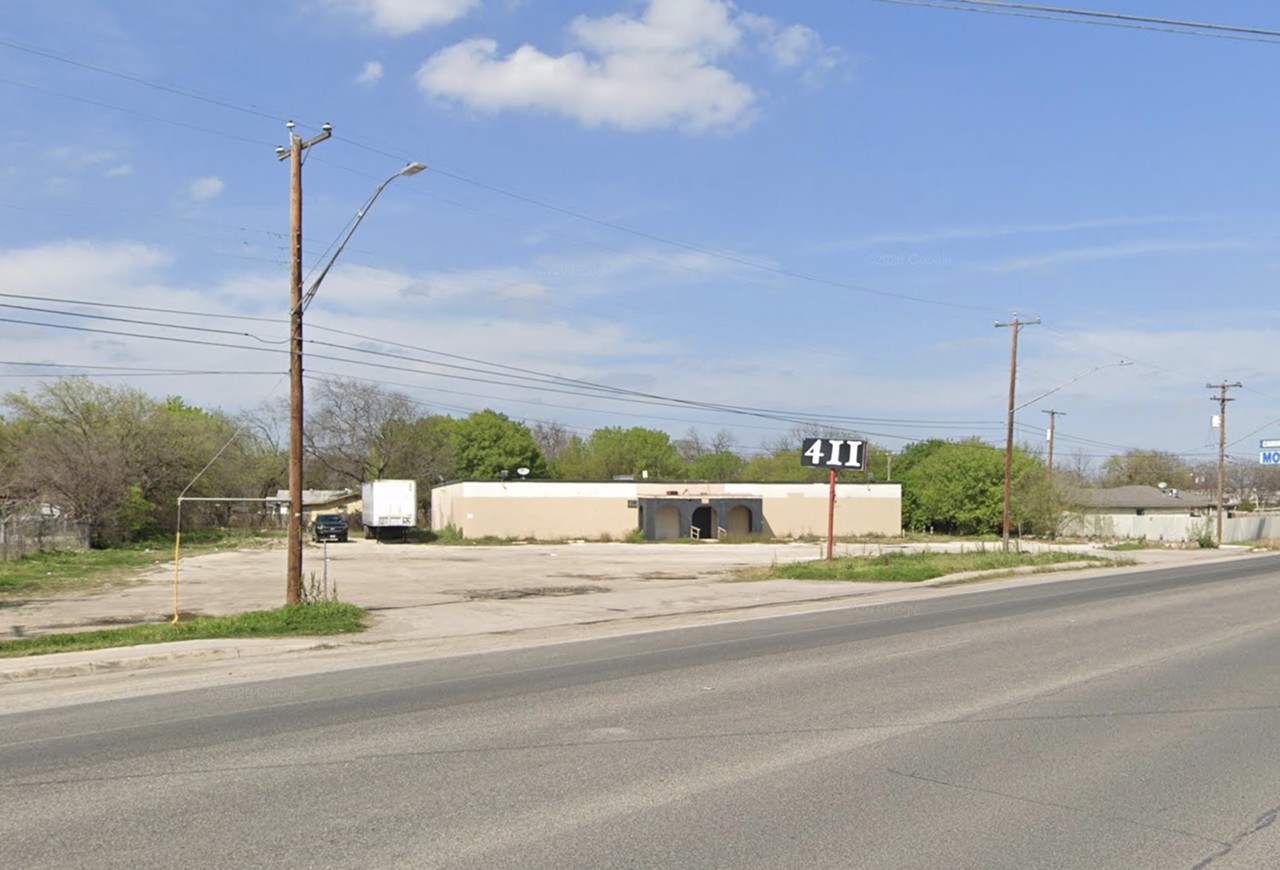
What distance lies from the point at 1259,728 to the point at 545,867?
7160 millimetres

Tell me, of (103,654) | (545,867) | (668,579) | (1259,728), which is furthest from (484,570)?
(545,867)

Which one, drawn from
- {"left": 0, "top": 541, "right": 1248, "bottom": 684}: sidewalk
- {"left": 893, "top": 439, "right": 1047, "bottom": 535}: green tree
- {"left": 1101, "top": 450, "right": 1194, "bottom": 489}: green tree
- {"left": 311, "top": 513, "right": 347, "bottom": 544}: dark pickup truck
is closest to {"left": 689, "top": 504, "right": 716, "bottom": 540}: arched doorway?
{"left": 893, "top": 439, "right": 1047, "bottom": 535}: green tree

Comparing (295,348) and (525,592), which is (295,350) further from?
(525,592)

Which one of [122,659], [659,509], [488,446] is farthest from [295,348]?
[488,446]

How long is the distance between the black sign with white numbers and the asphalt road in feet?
64.3

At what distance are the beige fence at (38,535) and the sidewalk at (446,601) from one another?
6.22 metres

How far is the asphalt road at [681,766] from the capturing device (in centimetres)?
622

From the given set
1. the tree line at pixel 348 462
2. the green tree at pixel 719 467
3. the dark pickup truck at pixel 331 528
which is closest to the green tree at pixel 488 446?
the tree line at pixel 348 462

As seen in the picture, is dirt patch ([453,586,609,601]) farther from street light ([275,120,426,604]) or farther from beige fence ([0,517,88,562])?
beige fence ([0,517,88,562])

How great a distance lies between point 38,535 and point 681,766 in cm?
4297

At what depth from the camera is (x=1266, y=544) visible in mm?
68062

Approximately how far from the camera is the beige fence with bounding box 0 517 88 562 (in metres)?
39.5

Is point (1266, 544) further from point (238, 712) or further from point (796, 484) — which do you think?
point (238, 712)

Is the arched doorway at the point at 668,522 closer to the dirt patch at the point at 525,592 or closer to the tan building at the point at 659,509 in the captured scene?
the tan building at the point at 659,509
